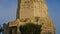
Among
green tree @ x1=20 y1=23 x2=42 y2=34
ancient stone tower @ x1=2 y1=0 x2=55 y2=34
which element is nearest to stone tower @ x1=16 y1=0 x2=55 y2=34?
ancient stone tower @ x1=2 y1=0 x2=55 y2=34

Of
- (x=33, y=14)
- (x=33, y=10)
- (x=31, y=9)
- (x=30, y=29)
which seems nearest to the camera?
(x=30, y=29)

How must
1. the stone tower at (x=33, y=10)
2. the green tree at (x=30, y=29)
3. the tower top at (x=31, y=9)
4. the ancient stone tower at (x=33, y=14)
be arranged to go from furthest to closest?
the tower top at (x=31, y=9) < the stone tower at (x=33, y=10) < the ancient stone tower at (x=33, y=14) < the green tree at (x=30, y=29)

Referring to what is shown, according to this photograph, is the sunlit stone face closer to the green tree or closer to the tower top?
the tower top

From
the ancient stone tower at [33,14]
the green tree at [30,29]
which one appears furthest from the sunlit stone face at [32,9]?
the green tree at [30,29]

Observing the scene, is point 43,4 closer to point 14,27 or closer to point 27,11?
point 27,11

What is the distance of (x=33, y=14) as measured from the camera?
134ft

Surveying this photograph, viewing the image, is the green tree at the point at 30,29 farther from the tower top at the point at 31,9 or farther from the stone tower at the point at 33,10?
the tower top at the point at 31,9

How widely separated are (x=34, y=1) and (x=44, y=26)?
6.67m

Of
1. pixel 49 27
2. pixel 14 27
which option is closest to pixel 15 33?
pixel 14 27

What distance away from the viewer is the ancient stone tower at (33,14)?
38438 mm

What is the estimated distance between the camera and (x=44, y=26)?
38062 mm

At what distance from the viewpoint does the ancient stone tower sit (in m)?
38.4

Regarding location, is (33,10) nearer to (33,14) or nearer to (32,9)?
(32,9)

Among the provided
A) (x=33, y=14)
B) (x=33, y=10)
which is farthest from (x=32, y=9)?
(x=33, y=14)
